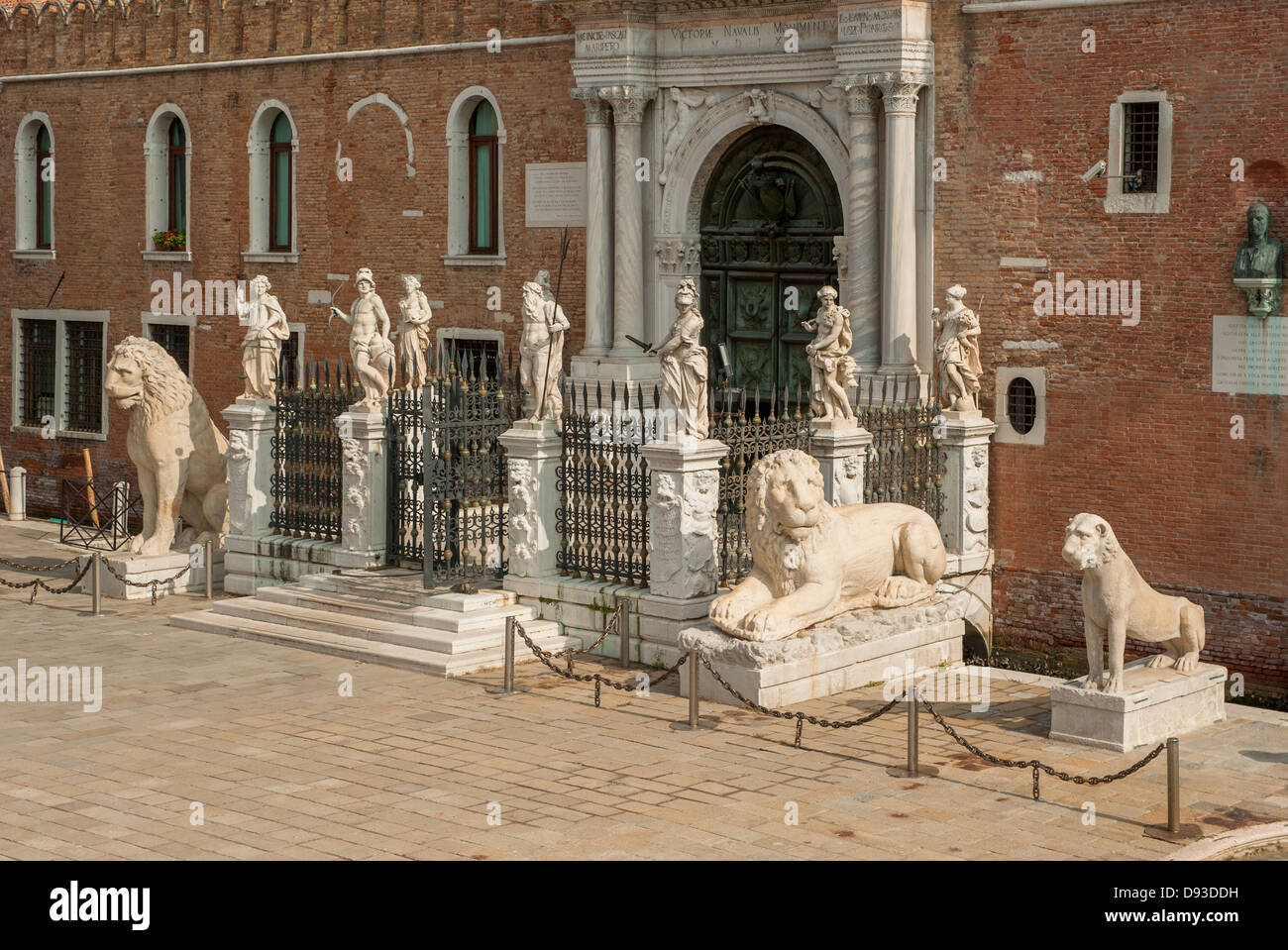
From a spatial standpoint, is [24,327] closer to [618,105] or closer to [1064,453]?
[618,105]

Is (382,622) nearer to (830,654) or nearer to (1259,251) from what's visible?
(830,654)

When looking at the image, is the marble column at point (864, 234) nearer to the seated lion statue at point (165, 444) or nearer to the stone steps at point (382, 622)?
the stone steps at point (382, 622)

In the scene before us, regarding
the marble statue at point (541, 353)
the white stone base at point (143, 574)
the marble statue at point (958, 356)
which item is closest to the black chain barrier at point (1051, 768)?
the marble statue at point (541, 353)

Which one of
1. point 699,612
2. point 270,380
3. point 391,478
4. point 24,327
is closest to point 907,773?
point 699,612

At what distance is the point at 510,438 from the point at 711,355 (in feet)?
Result: 16.7

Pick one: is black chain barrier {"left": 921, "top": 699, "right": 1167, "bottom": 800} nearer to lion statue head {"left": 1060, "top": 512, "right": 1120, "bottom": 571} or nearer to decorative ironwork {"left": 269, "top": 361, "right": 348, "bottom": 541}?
lion statue head {"left": 1060, "top": 512, "right": 1120, "bottom": 571}

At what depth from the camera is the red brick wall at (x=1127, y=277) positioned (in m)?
15.9

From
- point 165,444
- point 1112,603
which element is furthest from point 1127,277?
point 165,444

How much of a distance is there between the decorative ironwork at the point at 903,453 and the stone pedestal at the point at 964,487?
0.36 feet

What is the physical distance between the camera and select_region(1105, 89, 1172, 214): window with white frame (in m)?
16.4

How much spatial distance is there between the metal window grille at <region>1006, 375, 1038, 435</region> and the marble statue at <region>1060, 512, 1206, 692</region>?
15.1ft

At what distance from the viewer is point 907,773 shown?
38.5 feet

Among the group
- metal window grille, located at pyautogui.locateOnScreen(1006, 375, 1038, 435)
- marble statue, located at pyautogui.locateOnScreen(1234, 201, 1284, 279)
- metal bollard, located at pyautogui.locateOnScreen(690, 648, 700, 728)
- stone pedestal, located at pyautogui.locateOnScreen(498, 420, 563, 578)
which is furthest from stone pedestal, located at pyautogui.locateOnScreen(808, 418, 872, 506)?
marble statue, located at pyautogui.locateOnScreen(1234, 201, 1284, 279)

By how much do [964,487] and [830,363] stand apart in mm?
2397
